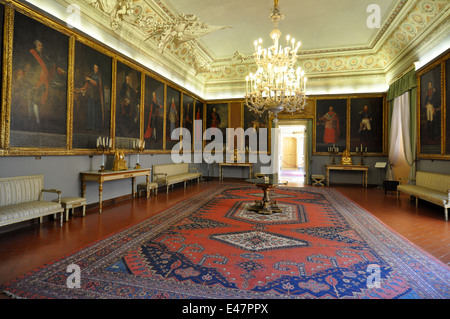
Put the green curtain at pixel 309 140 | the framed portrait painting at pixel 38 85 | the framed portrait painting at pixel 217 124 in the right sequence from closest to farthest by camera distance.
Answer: the framed portrait painting at pixel 38 85, the green curtain at pixel 309 140, the framed portrait painting at pixel 217 124

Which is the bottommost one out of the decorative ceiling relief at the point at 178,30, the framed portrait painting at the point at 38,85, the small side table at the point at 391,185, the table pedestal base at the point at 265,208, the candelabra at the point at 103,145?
the table pedestal base at the point at 265,208

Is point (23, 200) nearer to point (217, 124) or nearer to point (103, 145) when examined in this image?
point (103, 145)

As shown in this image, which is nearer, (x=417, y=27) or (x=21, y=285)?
(x=21, y=285)

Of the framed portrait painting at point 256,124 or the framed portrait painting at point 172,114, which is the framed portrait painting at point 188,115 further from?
the framed portrait painting at point 256,124

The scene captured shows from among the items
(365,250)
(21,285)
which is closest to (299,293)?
(365,250)

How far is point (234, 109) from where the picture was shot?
1337 centimetres

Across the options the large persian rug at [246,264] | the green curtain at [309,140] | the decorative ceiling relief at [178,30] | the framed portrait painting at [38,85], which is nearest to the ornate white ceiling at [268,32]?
the decorative ceiling relief at [178,30]

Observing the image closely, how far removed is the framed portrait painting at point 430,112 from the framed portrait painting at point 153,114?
899cm

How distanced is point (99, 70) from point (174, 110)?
160 inches

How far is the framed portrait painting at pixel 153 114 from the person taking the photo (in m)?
8.41
